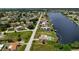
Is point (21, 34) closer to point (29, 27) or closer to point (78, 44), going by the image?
point (29, 27)

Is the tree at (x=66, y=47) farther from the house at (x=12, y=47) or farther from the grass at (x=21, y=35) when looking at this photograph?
the house at (x=12, y=47)

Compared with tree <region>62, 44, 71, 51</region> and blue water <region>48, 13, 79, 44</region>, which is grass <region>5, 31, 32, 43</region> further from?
tree <region>62, 44, 71, 51</region>

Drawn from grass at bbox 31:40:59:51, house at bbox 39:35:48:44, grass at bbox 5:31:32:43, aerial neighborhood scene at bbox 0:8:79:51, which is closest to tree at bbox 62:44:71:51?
aerial neighborhood scene at bbox 0:8:79:51

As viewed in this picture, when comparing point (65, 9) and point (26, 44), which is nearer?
point (26, 44)

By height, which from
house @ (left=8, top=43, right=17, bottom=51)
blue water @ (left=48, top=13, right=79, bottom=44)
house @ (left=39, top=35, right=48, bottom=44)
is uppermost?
blue water @ (left=48, top=13, right=79, bottom=44)

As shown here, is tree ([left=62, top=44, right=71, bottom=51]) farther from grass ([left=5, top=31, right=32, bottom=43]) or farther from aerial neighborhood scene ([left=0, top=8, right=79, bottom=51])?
grass ([left=5, top=31, right=32, bottom=43])

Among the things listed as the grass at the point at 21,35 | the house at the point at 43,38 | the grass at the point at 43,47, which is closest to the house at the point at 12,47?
the grass at the point at 21,35

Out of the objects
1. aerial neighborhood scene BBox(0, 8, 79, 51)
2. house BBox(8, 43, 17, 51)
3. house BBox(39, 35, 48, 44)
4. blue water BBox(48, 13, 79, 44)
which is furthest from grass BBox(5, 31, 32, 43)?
blue water BBox(48, 13, 79, 44)

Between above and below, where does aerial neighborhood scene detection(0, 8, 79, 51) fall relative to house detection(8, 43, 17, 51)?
above
